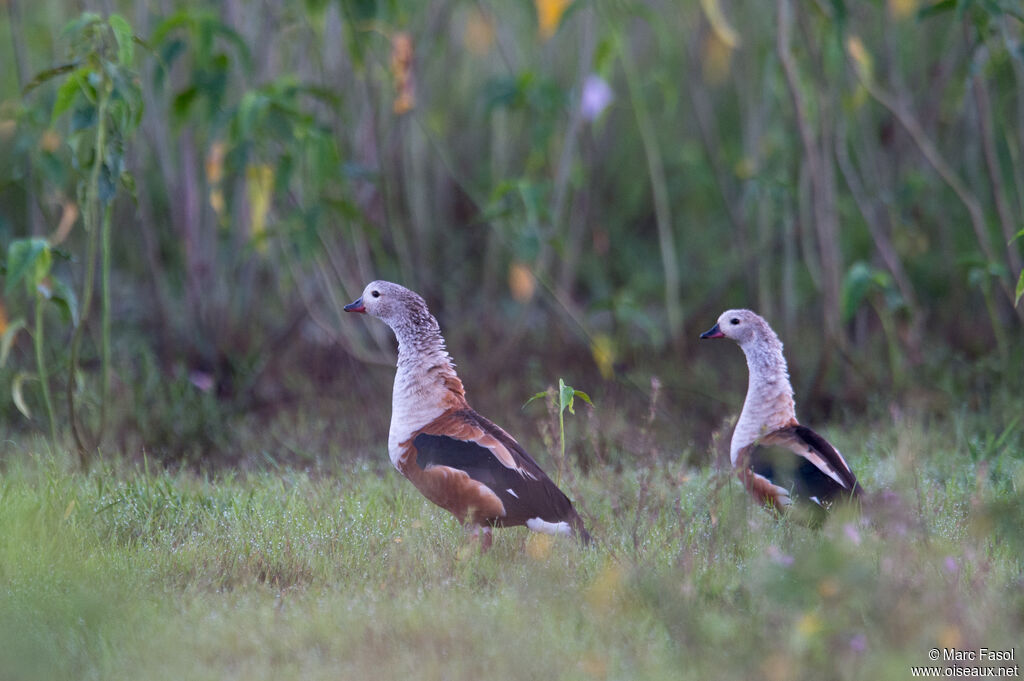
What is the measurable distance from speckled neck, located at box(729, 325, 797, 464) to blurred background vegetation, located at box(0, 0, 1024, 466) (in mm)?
372

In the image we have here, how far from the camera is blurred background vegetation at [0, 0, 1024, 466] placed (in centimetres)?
499

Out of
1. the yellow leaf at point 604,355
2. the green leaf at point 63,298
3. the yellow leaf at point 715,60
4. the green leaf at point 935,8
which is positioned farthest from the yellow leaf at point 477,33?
the green leaf at point 63,298

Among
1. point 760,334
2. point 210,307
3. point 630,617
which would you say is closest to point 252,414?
point 210,307

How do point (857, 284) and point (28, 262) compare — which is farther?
point (857, 284)

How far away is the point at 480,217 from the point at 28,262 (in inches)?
77.4

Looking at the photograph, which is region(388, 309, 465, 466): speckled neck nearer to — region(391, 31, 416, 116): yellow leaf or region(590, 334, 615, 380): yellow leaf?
region(590, 334, 615, 380): yellow leaf

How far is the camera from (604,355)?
5203 mm

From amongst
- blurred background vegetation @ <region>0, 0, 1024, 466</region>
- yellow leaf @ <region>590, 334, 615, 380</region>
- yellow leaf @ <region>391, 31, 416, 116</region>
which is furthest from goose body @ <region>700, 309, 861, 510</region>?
yellow leaf @ <region>391, 31, 416, 116</region>

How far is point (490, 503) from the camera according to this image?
3.37m

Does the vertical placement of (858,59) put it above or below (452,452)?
above

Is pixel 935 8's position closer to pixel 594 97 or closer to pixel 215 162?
pixel 594 97

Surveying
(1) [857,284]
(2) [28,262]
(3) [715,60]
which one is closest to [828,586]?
(1) [857,284]

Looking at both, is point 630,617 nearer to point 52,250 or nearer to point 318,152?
point 52,250

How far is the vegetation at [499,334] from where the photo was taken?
294 cm
